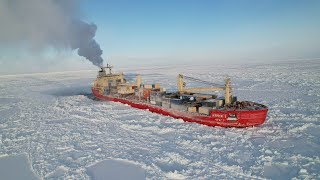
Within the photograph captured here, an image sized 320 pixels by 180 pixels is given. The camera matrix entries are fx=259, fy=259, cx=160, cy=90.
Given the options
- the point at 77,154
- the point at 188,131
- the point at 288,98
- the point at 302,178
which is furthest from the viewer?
the point at 288,98

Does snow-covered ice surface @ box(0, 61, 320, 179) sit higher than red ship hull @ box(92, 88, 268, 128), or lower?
lower

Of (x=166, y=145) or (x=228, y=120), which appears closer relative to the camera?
(x=166, y=145)

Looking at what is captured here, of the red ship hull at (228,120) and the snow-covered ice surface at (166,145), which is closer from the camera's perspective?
the snow-covered ice surface at (166,145)

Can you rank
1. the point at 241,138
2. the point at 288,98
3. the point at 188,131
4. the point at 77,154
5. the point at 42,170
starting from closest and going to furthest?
the point at 42,170
the point at 77,154
the point at 241,138
the point at 188,131
the point at 288,98

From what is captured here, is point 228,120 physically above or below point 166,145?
above

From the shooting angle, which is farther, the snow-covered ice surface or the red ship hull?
the red ship hull

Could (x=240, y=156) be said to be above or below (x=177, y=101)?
below

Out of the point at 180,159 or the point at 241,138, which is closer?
the point at 180,159

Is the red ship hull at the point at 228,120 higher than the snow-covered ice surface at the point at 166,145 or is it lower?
higher

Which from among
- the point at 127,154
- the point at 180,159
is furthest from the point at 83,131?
the point at 180,159

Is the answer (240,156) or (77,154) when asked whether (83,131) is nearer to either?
(77,154)
